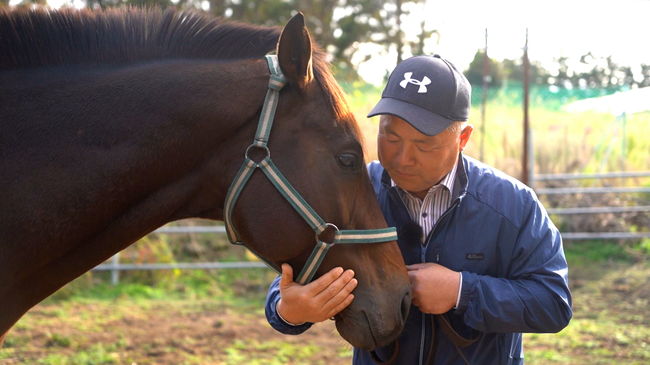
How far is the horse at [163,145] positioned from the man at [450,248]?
12 cm

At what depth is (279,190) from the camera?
212 centimetres

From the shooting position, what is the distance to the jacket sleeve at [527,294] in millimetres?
2059

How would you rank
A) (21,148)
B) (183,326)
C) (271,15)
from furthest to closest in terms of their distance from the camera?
1. (271,15)
2. (183,326)
3. (21,148)

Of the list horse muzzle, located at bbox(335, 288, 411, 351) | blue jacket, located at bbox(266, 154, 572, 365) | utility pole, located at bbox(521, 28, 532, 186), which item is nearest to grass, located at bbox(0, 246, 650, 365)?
utility pole, located at bbox(521, 28, 532, 186)

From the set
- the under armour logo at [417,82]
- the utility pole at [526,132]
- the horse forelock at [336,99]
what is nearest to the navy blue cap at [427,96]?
the under armour logo at [417,82]

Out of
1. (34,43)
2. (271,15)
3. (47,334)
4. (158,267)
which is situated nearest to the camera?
(34,43)

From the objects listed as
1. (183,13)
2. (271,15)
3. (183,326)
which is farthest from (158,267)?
(271,15)

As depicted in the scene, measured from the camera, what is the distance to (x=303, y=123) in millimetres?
2166

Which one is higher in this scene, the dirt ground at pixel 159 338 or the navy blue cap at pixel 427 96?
the navy blue cap at pixel 427 96

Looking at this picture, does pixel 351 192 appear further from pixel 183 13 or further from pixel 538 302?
pixel 183 13

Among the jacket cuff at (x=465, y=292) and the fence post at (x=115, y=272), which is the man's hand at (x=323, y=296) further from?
the fence post at (x=115, y=272)

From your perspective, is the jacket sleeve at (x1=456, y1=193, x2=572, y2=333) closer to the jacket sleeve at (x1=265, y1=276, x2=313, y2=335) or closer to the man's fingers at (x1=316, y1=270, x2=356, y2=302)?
the man's fingers at (x1=316, y1=270, x2=356, y2=302)

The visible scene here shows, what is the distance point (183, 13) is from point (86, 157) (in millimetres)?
637

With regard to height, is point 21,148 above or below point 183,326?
above
